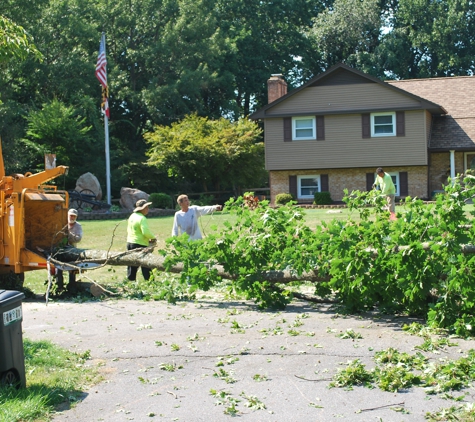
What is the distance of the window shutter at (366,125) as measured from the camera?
33800 millimetres

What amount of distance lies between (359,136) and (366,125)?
24.3 inches

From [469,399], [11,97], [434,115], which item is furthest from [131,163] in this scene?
[469,399]

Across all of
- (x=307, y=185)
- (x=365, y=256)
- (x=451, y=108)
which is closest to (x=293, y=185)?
(x=307, y=185)

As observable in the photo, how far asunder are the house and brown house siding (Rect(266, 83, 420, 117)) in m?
0.05

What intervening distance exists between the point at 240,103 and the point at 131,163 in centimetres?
1680

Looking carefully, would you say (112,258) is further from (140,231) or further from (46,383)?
(46,383)

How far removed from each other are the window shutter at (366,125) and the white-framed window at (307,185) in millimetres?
3219

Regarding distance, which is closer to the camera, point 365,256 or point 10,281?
point 365,256

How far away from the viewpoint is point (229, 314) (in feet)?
30.9

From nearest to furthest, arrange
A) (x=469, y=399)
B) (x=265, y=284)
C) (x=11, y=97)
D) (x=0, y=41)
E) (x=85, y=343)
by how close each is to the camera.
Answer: (x=469, y=399)
(x=85, y=343)
(x=0, y=41)
(x=265, y=284)
(x=11, y=97)

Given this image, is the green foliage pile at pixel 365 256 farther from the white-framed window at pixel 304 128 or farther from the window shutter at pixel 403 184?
the window shutter at pixel 403 184

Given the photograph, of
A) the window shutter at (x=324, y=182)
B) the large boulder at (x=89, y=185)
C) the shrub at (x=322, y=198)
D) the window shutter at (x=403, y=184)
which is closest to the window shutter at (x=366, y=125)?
the window shutter at (x=403, y=184)

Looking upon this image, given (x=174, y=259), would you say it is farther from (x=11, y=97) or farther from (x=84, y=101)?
(x=11, y=97)

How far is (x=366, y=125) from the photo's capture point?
111ft
